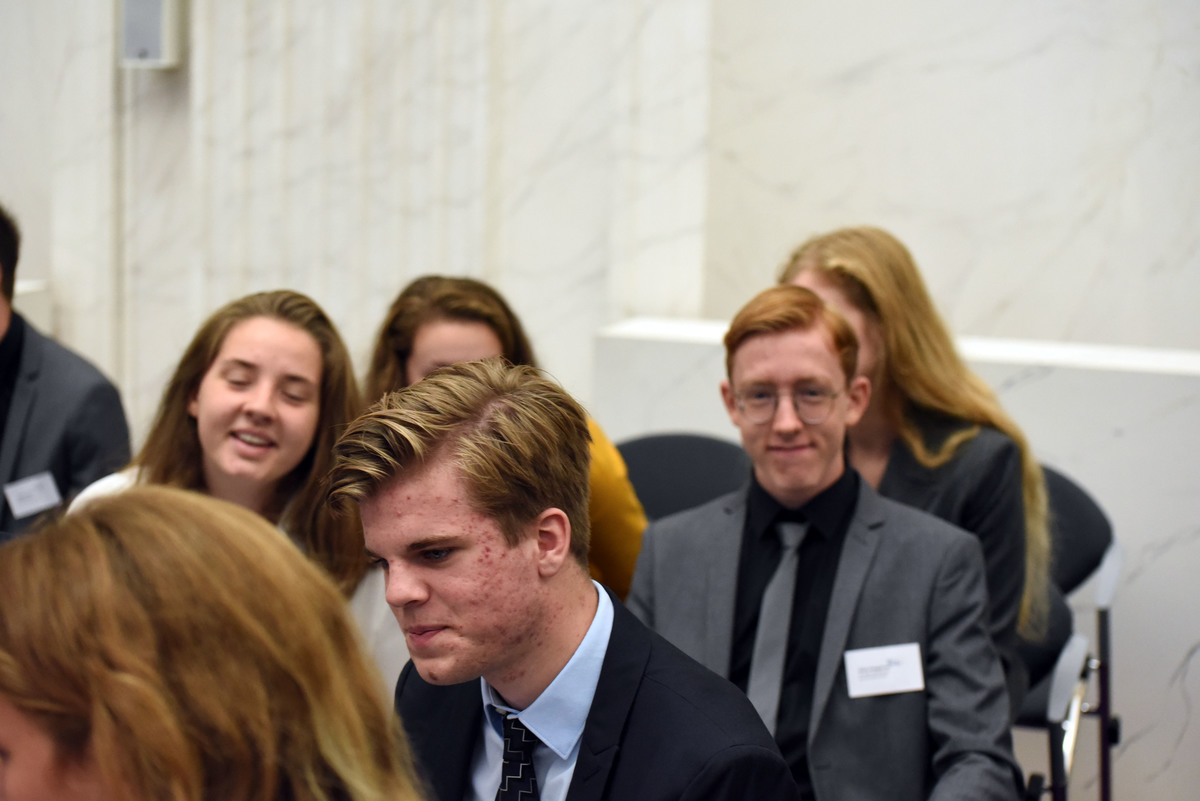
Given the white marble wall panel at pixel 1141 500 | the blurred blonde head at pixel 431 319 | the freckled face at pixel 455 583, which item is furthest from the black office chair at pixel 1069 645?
the freckled face at pixel 455 583

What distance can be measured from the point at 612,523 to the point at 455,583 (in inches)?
50.1

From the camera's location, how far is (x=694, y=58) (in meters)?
4.57

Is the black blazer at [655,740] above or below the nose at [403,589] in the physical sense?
below

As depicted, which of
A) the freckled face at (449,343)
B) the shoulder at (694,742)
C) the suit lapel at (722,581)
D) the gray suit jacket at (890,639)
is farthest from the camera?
the freckled face at (449,343)

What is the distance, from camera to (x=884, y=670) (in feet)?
7.11

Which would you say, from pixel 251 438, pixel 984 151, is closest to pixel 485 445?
pixel 251 438

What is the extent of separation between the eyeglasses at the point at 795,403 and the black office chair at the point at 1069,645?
1.06 m

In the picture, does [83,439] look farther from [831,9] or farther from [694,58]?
[831,9]

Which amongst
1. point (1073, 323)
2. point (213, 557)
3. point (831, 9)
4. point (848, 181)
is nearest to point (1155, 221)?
point (1073, 323)

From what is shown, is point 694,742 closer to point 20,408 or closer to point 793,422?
point 793,422

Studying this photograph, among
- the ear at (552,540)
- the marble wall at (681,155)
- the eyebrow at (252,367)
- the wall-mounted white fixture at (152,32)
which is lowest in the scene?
the ear at (552,540)

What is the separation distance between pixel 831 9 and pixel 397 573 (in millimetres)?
3783

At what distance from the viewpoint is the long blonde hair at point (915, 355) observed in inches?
112

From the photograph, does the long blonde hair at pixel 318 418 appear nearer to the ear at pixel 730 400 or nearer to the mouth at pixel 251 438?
the mouth at pixel 251 438
